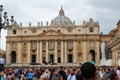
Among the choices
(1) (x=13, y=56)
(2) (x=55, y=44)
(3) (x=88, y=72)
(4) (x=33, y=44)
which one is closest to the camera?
(3) (x=88, y=72)

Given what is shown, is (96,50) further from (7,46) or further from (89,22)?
(7,46)

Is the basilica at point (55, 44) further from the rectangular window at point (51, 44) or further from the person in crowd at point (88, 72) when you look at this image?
the person in crowd at point (88, 72)

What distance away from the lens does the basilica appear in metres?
86.7

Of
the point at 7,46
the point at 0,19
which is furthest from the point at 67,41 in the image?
the point at 0,19

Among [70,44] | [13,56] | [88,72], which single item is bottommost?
[88,72]

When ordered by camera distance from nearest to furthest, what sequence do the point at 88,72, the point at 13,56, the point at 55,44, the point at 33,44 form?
the point at 88,72, the point at 55,44, the point at 33,44, the point at 13,56

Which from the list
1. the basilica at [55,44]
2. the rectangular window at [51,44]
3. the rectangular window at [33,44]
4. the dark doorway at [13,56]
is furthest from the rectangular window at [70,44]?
the dark doorway at [13,56]

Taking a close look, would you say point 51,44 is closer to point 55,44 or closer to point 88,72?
point 55,44

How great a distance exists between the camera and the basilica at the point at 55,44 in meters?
86.7

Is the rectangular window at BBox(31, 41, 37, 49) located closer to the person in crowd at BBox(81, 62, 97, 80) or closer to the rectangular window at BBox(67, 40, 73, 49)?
the rectangular window at BBox(67, 40, 73, 49)

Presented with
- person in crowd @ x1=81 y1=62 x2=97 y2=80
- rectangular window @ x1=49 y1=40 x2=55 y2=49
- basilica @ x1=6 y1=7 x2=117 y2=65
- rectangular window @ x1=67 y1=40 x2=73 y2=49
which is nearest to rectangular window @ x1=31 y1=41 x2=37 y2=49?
basilica @ x1=6 y1=7 x2=117 y2=65

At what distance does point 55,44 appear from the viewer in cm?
8769

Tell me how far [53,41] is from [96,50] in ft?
33.0

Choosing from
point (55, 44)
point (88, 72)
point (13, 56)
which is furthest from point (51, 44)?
point (88, 72)
